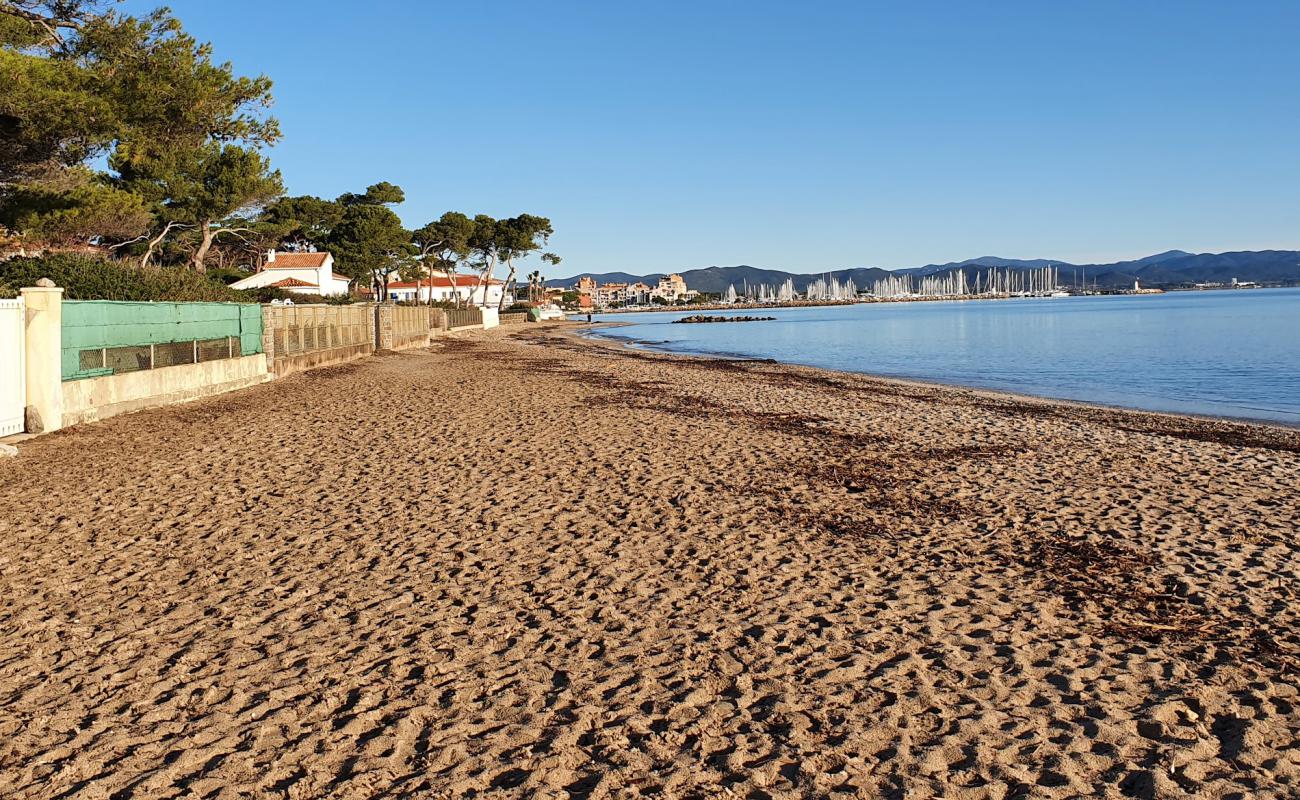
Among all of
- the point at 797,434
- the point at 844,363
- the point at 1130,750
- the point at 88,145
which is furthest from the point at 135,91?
the point at 844,363

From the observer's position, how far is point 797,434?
1355 centimetres

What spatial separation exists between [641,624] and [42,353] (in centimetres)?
1066

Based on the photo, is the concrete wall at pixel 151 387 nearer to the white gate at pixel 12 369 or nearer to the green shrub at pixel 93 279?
the white gate at pixel 12 369

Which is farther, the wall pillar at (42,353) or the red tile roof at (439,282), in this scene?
the red tile roof at (439,282)

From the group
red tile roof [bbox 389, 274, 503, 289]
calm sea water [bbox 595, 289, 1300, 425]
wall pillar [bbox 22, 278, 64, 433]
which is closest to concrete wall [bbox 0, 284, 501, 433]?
wall pillar [bbox 22, 278, 64, 433]

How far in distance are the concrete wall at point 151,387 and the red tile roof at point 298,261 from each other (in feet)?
A: 139

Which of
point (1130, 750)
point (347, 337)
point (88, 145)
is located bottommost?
point (1130, 750)

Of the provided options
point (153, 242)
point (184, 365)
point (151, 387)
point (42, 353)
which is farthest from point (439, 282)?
point (42, 353)

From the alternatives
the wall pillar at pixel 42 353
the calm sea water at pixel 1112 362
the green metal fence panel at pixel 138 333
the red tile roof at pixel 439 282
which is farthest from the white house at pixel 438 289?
the wall pillar at pixel 42 353

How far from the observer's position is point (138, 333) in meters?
14.6

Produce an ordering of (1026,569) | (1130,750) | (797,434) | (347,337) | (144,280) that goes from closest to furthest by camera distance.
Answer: (1130,750)
(1026,569)
(797,434)
(144,280)
(347,337)

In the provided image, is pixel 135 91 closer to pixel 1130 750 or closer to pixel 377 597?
pixel 377 597

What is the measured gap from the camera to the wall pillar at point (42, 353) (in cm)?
1177

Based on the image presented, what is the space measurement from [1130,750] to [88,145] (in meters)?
18.4
